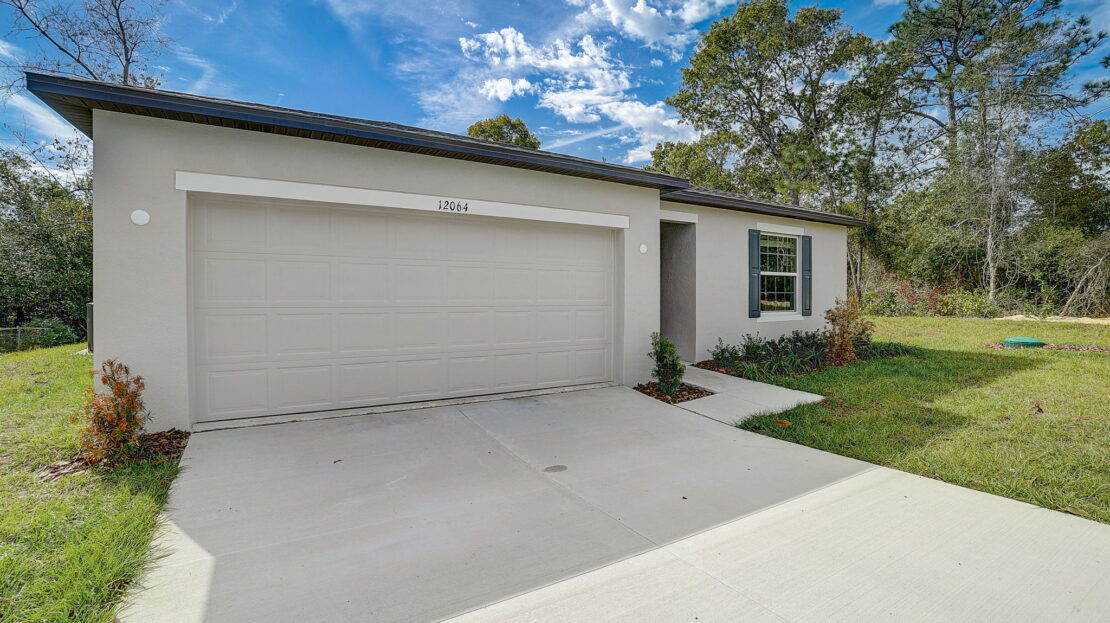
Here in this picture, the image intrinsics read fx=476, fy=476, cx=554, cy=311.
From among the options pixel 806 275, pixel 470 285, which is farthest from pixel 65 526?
pixel 806 275

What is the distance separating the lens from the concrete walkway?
5711 millimetres

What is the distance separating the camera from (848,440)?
4684 mm

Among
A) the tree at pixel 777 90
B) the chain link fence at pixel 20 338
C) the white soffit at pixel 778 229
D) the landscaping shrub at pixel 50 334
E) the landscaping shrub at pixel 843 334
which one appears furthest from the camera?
the tree at pixel 777 90

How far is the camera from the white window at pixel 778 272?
30.9 ft

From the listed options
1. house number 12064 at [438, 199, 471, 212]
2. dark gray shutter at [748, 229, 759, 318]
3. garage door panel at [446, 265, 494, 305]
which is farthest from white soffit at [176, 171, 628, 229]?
dark gray shutter at [748, 229, 759, 318]

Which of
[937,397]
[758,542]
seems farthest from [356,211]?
[937,397]

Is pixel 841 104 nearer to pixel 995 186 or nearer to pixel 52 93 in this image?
pixel 995 186

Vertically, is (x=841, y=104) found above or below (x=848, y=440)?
above

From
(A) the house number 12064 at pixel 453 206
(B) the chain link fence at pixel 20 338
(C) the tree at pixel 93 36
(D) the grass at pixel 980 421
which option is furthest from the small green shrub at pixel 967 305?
(B) the chain link fence at pixel 20 338

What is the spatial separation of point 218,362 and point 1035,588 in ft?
20.6

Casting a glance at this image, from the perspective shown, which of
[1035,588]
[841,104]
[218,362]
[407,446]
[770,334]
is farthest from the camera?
[841,104]

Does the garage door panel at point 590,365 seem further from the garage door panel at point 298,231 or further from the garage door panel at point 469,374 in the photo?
the garage door panel at point 298,231

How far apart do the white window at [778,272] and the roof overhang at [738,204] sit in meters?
0.47

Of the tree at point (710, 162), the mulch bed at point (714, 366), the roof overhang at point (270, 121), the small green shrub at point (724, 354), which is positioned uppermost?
the tree at point (710, 162)
